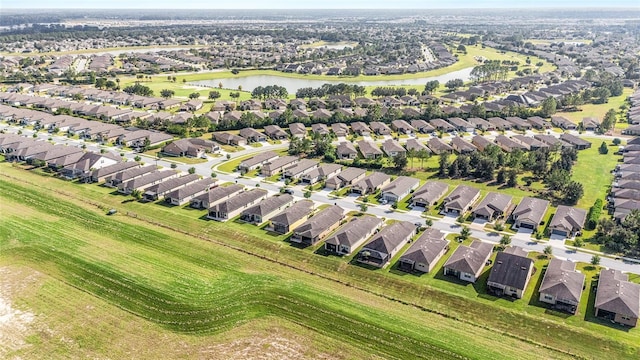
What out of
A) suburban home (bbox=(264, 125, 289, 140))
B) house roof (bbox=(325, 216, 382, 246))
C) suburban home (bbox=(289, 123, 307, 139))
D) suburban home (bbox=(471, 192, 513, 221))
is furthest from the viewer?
suburban home (bbox=(289, 123, 307, 139))

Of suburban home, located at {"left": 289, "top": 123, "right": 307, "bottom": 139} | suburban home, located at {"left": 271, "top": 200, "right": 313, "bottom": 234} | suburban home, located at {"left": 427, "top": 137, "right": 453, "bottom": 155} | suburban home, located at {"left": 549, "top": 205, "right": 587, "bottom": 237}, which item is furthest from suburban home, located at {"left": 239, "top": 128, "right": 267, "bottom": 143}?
suburban home, located at {"left": 549, "top": 205, "right": 587, "bottom": 237}

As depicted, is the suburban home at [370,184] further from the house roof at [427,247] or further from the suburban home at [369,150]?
the house roof at [427,247]

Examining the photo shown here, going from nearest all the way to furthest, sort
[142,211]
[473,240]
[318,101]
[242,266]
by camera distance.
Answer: [242,266], [473,240], [142,211], [318,101]

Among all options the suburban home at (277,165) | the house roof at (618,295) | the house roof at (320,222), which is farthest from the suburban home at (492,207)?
the suburban home at (277,165)

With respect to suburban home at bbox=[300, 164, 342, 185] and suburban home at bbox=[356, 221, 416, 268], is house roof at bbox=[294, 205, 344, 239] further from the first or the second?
suburban home at bbox=[300, 164, 342, 185]

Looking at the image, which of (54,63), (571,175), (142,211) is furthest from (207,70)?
(571,175)

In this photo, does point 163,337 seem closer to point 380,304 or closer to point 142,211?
point 380,304
